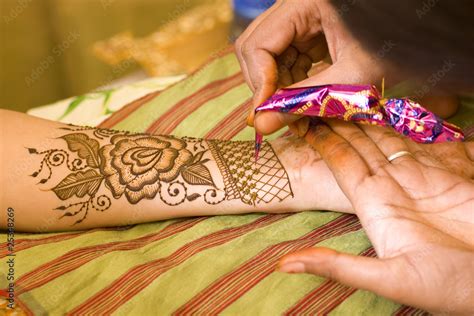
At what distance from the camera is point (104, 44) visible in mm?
2613

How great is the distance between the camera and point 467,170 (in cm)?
98

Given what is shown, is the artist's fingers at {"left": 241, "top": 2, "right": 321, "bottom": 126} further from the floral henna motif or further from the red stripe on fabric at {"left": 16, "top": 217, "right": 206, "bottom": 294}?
the red stripe on fabric at {"left": 16, "top": 217, "right": 206, "bottom": 294}

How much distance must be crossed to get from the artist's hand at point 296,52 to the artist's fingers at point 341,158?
7cm

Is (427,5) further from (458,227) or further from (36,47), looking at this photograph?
(36,47)

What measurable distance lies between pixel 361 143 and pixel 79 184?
519 mm

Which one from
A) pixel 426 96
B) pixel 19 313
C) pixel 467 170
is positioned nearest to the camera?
pixel 19 313

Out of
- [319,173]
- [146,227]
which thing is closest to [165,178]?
[146,227]

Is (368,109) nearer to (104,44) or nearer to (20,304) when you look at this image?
(20,304)

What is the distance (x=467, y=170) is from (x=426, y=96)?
0.83ft

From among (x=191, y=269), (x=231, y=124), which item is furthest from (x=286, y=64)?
(x=191, y=269)

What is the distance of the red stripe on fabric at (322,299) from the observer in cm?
82

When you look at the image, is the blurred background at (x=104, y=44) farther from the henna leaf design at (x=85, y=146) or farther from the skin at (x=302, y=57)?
the henna leaf design at (x=85, y=146)

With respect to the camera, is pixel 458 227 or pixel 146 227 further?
pixel 146 227

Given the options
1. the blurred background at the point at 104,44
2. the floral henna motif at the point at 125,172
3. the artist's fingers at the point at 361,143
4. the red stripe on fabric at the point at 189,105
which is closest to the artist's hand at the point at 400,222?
the artist's fingers at the point at 361,143
